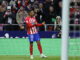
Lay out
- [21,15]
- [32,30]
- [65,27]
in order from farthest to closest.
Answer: [21,15], [32,30], [65,27]

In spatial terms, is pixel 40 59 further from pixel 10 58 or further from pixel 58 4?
pixel 58 4

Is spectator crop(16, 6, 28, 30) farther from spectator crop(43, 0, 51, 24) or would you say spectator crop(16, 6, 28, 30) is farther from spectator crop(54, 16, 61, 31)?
spectator crop(54, 16, 61, 31)

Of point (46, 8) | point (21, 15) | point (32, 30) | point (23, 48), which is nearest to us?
point (32, 30)

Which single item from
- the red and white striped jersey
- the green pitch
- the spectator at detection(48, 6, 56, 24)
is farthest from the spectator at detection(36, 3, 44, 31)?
the red and white striped jersey

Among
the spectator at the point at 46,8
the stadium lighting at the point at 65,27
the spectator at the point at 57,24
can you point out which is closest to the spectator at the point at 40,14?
the spectator at the point at 46,8

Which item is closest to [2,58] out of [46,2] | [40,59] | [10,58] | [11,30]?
[10,58]

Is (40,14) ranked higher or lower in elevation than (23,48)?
higher

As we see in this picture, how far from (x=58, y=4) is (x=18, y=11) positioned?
193cm

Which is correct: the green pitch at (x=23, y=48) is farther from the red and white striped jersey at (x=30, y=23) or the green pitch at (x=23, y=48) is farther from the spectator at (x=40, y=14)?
the spectator at (x=40, y=14)

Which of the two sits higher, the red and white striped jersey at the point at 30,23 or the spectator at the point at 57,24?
the red and white striped jersey at the point at 30,23

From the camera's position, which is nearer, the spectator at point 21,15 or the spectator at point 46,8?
the spectator at point 21,15

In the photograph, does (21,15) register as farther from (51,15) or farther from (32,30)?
(32,30)

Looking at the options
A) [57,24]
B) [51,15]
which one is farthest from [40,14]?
[57,24]

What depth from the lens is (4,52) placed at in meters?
14.2
